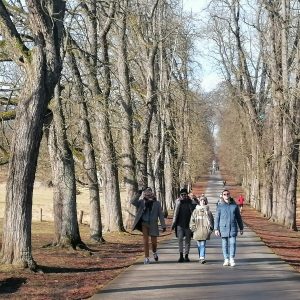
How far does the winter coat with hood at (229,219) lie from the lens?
44.9 feet

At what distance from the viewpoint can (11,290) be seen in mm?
9906

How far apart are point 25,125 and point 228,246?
5.28 m

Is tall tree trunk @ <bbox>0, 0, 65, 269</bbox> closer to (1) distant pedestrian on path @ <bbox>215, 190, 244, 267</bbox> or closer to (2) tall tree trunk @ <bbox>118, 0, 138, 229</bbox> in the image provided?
(1) distant pedestrian on path @ <bbox>215, 190, 244, 267</bbox>

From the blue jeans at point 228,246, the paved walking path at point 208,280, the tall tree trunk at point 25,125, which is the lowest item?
the paved walking path at point 208,280

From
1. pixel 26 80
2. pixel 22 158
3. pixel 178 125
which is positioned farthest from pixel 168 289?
pixel 178 125

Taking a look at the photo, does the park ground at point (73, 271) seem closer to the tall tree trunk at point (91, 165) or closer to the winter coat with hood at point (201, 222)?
the tall tree trunk at point (91, 165)

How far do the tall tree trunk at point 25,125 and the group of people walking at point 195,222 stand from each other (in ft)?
11.5

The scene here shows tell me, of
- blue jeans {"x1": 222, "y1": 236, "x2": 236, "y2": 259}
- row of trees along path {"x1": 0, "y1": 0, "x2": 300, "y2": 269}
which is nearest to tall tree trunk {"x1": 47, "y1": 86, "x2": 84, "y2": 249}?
row of trees along path {"x1": 0, "y1": 0, "x2": 300, "y2": 269}

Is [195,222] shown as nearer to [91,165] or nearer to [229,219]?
[229,219]

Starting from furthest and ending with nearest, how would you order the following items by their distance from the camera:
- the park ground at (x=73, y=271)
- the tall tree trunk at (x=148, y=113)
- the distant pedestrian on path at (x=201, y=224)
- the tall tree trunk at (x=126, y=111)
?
the tall tree trunk at (x=148, y=113)
the tall tree trunk at (x=126, y=111)
the distant pedestrian on path at (x=201, y=224)
the park ground at (x=73, y=271)

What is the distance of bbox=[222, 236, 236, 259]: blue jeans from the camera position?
13513 mm

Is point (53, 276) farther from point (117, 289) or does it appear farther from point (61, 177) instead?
point (61, 177)

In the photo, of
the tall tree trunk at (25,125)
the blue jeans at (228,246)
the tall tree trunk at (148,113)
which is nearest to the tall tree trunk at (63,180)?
the blue jeans at (228,246)

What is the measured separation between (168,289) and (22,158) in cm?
352
